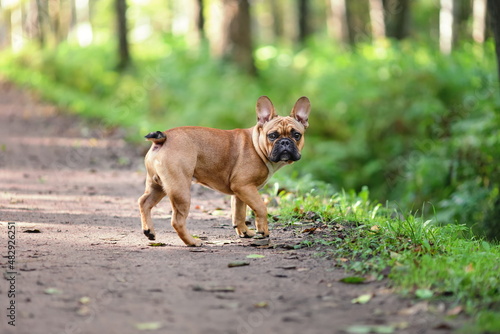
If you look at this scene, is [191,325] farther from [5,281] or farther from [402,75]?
[402,75]

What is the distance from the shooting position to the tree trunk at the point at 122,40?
23594 mm

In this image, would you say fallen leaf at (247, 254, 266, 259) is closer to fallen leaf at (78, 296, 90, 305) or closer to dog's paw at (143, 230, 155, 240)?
dog's paw at (143, 230, 155, 240)

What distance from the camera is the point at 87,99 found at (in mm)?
22188

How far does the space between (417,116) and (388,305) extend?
1120cm

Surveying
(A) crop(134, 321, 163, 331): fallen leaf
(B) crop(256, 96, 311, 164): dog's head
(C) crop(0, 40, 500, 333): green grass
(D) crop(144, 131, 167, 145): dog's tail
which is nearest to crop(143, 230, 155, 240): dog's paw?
(D) crop(144, 131, 167, 145): dog's tail

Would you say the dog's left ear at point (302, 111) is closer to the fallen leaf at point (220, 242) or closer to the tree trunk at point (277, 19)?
the fallen leaf at point (220, 242)

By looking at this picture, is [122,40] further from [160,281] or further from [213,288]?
[213,288]

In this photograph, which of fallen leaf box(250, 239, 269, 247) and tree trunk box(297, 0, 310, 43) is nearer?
fallen leaf box(250, 239, 269, 247)

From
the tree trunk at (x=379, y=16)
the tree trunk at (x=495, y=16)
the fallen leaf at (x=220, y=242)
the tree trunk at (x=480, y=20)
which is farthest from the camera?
the tree trunk at (x=379, y=16)

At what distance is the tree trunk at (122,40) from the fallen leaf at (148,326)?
20503 millimetres

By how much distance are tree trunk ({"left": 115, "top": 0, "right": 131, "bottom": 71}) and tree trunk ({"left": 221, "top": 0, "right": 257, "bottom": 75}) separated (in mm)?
5667

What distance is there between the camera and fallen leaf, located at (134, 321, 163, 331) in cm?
406

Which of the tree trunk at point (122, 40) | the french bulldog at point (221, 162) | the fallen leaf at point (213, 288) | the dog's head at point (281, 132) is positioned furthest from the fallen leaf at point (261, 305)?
the tree trunk at point (122, 40)

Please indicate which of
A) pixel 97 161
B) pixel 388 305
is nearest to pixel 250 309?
pixel 388 305
